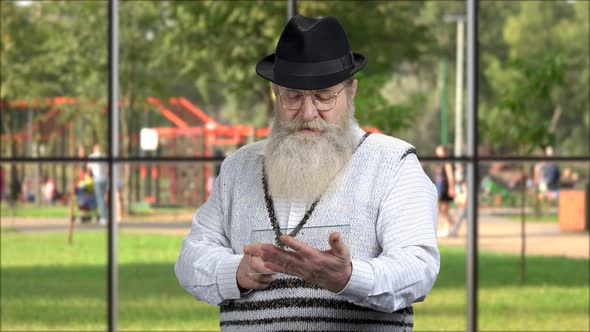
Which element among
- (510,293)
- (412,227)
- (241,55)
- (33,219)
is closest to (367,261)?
(412,227)

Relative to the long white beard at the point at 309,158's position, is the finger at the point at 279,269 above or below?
below

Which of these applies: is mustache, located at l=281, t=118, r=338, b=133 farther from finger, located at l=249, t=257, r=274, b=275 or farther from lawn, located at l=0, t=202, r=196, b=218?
lawn, located at l=0, t=202, r=196, b=218

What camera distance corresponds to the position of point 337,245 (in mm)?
3008

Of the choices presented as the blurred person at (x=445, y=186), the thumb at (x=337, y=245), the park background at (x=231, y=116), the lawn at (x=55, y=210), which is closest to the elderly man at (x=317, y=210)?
the thumb at (x=337, y=245)

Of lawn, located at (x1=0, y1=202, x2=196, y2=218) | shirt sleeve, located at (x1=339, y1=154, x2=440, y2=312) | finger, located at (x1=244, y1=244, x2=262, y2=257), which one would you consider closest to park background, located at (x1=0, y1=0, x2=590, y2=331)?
lawn, located at (x1=0, y1=202, x2=196, y2=218)

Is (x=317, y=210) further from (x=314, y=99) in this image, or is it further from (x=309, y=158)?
(x=314, y=99)

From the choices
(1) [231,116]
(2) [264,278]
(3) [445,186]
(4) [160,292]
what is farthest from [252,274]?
(4) [160,292]

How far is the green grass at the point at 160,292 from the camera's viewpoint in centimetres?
1298

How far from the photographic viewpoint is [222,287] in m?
3.31

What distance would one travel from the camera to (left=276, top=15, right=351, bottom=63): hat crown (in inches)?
133

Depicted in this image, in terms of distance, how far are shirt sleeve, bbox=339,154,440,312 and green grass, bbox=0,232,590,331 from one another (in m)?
8.74

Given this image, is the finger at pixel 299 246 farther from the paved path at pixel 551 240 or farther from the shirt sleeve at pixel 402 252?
the paved path at pixel 551 240

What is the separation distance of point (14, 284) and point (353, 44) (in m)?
9.52

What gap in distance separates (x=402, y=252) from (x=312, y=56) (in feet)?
1.73
